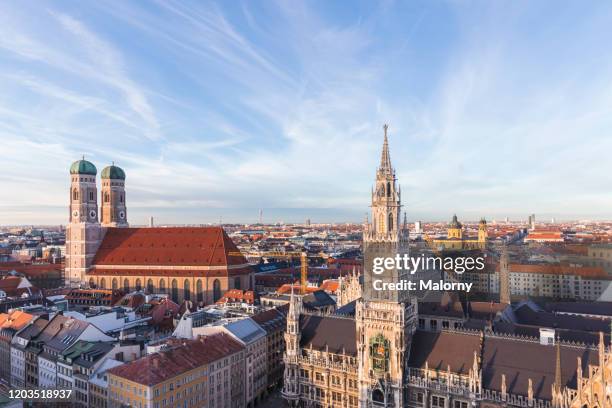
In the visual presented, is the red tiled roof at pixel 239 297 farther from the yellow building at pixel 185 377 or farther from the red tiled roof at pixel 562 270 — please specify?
the red tiled roof at pixel 562 270

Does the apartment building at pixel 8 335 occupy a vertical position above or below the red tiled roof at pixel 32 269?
below

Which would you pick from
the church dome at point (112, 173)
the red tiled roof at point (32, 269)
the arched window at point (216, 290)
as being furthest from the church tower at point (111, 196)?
the arched window at point (216, 290)

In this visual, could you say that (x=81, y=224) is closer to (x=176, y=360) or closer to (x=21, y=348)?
(x=21, y=348)

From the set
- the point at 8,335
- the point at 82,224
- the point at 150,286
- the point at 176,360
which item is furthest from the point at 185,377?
the point at 82,224

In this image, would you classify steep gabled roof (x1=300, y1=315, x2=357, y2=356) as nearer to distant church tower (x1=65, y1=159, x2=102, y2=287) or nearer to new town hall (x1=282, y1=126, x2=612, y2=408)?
new town hall (x1=282, y1=126, x2=612, y2=408)

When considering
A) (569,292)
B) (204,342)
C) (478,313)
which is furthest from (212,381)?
(569,292)

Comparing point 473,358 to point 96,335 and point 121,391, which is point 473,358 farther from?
point 96,335
